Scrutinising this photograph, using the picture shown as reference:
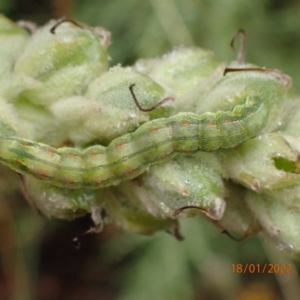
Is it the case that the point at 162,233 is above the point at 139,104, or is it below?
below

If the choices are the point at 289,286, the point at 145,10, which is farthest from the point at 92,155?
the point at 289,286

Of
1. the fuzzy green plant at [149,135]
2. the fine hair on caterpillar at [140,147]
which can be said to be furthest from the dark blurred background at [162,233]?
the fine hair on caterpillar at [140,147]

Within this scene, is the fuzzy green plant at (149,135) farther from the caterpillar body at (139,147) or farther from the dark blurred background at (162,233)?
the dark blurred background at (162,233)

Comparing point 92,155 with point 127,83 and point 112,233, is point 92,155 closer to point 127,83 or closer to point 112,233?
point 127,83

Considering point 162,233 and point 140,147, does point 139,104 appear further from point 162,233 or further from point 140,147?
point 162,233

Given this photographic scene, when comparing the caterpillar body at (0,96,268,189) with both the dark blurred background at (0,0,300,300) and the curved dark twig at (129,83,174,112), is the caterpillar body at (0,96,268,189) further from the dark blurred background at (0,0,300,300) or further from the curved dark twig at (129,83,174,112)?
the dark blurred background at (0,0,300,300)

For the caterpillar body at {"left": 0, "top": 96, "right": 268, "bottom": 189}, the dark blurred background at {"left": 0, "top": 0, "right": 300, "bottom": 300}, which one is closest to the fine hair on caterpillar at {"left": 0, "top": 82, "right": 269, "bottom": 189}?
the caterpillar body at {"left": 0, "top": 96, "right": 268, "bottom": 189}

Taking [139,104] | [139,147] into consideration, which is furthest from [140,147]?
[139,104]
